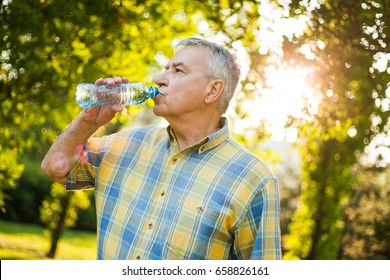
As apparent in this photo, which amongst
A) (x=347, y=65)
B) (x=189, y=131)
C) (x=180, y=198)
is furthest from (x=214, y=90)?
(x=347, y=65)

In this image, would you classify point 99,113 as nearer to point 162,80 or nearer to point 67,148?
point 67,148

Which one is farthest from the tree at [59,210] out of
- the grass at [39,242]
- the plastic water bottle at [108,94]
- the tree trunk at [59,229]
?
the plastic water bottle at [108,94]

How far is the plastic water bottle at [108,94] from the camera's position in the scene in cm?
292

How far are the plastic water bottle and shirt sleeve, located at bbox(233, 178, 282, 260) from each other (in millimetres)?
802

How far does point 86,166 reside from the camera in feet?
9.43

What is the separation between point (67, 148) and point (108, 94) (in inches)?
15.9

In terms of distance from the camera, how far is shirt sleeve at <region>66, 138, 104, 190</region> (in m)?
2.85

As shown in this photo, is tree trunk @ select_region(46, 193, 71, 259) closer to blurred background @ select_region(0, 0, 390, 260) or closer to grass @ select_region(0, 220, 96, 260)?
grass @ select_region(0, 220, 96, 260)

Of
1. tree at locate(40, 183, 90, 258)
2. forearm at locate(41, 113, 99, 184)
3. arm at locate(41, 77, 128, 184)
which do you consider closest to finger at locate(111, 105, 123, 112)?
arm at locate(41, 77, 128, 184)

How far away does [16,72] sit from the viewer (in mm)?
5312

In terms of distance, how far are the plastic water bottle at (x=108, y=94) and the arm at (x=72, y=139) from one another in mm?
A: 72

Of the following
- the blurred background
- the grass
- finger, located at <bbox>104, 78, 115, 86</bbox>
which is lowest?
the grass

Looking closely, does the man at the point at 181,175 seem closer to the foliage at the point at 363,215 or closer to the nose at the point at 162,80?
the nose at the point at 162,80

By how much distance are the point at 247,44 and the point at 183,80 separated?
8.19 feet
